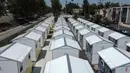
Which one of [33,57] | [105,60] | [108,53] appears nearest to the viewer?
[105,60]

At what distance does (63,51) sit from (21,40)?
6.12 m

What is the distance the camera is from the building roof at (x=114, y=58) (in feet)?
39.2

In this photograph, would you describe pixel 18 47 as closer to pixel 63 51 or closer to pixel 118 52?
pixel 63 51

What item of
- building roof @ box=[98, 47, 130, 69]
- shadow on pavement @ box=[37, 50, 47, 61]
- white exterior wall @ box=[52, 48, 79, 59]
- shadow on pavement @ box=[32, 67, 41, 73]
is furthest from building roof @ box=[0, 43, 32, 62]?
building roof @ box=[98, 47, 130, 69]

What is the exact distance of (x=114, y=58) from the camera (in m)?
13.0

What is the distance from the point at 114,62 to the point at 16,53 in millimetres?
7159

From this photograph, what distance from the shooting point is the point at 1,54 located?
41.2 ft

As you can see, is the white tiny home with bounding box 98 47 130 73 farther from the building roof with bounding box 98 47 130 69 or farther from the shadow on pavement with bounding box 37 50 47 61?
the shadow on pavement with bounding box 37 50 47 61

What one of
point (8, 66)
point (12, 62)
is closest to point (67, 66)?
point (12, 62)

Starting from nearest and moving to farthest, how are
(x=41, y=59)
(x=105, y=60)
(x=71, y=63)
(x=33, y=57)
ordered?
1. (x=71, y=63)
2. (x=105, y=60)
3. (x=33, y=57)
4. (x=41, y=59)

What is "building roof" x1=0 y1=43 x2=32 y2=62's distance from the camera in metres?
12.6

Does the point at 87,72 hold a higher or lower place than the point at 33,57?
higher

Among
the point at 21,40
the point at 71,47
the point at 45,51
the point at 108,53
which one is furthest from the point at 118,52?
the point at 45,51

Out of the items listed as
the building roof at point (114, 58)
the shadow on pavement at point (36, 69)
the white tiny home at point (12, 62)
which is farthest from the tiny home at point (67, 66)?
the shadow on pavement at point (36, 69)
